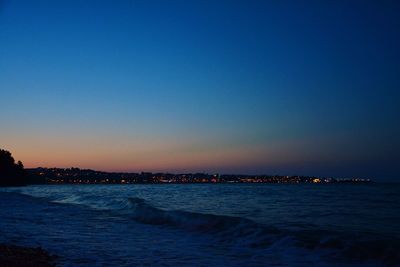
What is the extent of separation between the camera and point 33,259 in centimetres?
1101

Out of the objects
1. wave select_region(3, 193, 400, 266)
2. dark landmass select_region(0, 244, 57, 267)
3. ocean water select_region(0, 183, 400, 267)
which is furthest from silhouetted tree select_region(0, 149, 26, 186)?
dark landmass select_region(0, 244, 57, 267)

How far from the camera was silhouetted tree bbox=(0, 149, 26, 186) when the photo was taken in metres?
134

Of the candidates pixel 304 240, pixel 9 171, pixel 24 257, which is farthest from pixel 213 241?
pixel 9 171

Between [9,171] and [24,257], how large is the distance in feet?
454

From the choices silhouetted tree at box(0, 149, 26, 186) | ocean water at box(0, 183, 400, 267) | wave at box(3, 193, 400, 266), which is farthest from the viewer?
silhouetted tree at box(0, 149, 26, 186)

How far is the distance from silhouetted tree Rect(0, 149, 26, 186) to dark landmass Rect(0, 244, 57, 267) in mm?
131101

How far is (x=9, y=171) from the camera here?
13812 cm

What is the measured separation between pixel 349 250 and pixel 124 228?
10.1 meters

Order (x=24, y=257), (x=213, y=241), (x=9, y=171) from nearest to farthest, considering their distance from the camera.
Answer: (x=24, y=257)
(x=213, y=241)
(x=9, y=171)

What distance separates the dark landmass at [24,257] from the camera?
33.7 feet

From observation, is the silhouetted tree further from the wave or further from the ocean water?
the wave

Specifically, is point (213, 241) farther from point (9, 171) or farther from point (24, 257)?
point (9, 171)

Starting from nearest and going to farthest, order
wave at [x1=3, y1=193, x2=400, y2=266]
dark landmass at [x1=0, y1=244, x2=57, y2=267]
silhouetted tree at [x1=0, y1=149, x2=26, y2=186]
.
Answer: dark landmass at [x1=0, y1=244, x2=57, y2=267]
wave at [x1=3, y1=193, x2=400, y2=266]
silhouetted tree at [x1=0, y1=149, x2=26, y2=186]

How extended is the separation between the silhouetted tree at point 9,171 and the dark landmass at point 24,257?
13110cm
